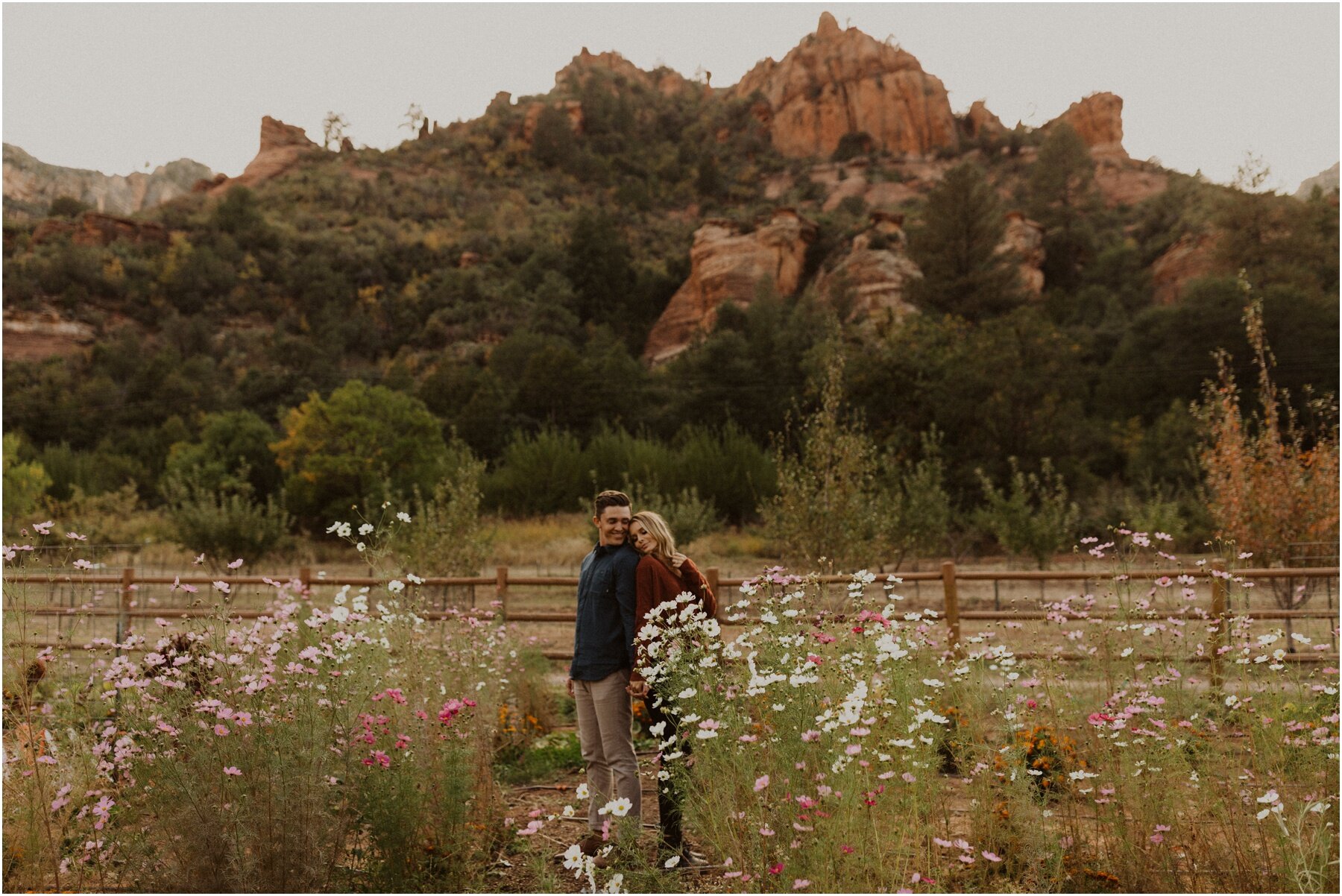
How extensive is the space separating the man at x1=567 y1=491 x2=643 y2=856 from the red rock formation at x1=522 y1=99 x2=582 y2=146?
72744mm

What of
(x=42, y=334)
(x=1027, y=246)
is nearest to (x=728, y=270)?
(x=1027, y=246)

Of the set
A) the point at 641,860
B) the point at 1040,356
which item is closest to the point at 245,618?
the point at 641,860

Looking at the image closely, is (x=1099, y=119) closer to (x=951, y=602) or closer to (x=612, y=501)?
(x=951, y=602)

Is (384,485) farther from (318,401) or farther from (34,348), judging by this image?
(34,348)

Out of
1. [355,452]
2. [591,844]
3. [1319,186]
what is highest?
[1319,186]

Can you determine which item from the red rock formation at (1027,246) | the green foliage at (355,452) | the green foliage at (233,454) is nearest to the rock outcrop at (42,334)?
the green foliage at (233,454)

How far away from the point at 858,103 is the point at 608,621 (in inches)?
3408

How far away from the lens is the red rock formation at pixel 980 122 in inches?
3282

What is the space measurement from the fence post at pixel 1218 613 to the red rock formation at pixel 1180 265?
4041 cm

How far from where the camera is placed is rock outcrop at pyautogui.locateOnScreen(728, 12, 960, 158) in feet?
264

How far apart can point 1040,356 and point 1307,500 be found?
15.6 m

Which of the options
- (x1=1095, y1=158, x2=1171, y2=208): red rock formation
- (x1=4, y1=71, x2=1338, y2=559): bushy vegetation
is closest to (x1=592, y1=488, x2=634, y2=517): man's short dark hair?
(x1=4, y1=71, x2=1338, y2=559): bushy vegetation

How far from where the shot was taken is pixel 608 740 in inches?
167

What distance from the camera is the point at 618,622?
4.32 meters
